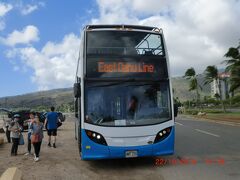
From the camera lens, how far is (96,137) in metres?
10.2

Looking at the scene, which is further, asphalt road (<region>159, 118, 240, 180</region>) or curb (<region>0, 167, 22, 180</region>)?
asphalt road (<region>159, 118, 240, 180</region>)

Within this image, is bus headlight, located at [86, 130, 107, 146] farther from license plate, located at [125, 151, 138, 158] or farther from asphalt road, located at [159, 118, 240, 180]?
asphalt road, located at [159, 118, 240, 180]

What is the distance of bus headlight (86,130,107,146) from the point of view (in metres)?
10.1

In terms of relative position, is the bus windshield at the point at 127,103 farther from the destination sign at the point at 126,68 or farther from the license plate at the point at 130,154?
the license plate at the point at 130,154

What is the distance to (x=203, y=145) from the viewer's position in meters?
15.4

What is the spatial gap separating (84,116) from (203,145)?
22.4 ft

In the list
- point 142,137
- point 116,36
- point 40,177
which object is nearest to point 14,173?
point 40,177

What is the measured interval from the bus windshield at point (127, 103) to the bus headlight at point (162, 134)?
0.92 feet

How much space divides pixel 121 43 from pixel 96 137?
2.72 meters

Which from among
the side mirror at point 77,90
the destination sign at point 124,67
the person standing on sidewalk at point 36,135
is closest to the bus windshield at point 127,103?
the side mirror at point 77,90

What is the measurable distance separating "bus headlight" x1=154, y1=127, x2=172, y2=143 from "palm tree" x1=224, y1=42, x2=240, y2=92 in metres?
32.2

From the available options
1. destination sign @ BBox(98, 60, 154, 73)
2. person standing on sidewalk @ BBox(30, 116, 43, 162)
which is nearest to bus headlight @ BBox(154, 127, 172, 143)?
destination sign @ BBox(98, 60, 154, 73)
